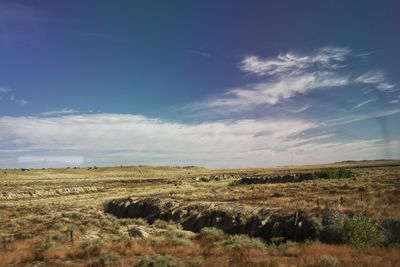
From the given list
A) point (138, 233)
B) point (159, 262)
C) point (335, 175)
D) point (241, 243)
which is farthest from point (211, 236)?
point (335, 175)

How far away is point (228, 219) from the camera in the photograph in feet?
103

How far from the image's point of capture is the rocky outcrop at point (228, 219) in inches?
975

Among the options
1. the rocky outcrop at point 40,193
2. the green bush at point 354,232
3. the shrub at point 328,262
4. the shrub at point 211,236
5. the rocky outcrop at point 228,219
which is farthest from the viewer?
the rocky outcrop at point 40,193

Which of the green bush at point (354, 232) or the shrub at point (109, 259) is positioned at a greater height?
the green bush at point (354, 232)

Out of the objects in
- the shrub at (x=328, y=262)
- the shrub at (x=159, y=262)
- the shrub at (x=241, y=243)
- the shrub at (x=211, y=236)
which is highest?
the shrub at (x=328, y=262)

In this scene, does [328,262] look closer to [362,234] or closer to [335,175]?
[362,234]

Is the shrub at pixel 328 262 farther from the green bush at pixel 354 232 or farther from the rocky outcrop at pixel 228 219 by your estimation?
the rocky outcrop at pixel 228 219

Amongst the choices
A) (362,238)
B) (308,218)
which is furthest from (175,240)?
(362,238)

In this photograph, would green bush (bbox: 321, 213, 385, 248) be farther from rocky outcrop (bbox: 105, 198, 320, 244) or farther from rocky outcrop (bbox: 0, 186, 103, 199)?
rocky outcrop (bbox: 0, 186, 103, 199)

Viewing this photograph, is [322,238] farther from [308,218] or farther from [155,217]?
[155,217]

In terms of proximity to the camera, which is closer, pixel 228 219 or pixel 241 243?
pixel 241 243

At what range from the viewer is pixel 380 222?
20.9 m

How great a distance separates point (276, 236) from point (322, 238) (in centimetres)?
386

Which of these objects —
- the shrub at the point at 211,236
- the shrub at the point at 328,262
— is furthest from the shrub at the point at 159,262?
the shrub at the point at 211,236
